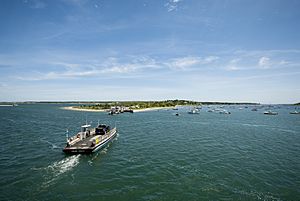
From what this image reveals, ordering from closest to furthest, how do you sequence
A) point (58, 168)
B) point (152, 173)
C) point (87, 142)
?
point (152, 173) < point (58, 168) < point (87, 142)

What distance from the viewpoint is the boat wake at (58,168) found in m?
26.2

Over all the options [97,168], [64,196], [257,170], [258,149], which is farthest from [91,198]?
[258,149]

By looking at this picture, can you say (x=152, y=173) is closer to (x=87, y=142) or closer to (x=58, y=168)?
(x=58, y=168)

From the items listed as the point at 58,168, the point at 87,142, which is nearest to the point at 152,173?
the point at 58,168

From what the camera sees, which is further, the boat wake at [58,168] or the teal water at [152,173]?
the boat wake at [58,168]

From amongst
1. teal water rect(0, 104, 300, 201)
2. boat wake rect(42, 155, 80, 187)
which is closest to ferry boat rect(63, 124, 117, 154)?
teal water rect(0, 104, 300, 201)

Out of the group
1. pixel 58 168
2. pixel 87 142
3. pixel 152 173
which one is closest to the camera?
pixel 152 173

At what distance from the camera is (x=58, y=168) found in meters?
30.5

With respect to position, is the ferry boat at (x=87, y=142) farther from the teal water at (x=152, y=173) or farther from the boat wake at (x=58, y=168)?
the boat wake at (x=58, y=168)

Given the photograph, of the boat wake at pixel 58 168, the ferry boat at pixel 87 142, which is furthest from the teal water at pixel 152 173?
the ferry boat at pixel 87 142

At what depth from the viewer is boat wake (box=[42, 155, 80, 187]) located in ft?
86.0

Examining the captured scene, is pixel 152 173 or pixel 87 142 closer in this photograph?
pixel 152 173

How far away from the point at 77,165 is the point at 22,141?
964 inches

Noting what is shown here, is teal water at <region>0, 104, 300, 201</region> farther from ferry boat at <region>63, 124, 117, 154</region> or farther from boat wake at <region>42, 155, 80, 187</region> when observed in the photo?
ferry boat at <region>63, 124, 117, 154</region>
